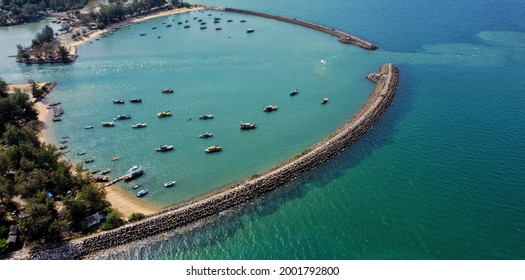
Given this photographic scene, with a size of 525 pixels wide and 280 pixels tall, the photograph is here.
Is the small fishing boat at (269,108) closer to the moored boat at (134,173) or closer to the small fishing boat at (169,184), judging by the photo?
the small fishing boat at (169,184)

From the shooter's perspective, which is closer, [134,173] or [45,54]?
[134,173]

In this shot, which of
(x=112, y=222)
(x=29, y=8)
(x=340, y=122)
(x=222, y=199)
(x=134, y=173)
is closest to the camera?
(x=112, y=222)

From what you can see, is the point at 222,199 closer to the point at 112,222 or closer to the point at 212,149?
the point at 112,222

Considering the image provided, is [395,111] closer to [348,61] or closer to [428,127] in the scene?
[428,127]

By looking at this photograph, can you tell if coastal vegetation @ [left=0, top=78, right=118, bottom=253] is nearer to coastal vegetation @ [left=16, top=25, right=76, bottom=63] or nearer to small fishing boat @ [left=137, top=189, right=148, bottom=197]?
small fishing boat @ [left=137, top=189, right=148, bottom=197]

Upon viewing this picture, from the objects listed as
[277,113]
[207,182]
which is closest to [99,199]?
[207,182]

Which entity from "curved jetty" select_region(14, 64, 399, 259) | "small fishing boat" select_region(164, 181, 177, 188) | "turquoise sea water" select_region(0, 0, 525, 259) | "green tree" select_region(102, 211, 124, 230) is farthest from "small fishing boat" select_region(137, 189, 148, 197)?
"green tree" select_region(102, 211, 124, 230)

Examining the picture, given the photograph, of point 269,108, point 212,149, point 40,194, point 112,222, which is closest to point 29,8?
point 269,108
